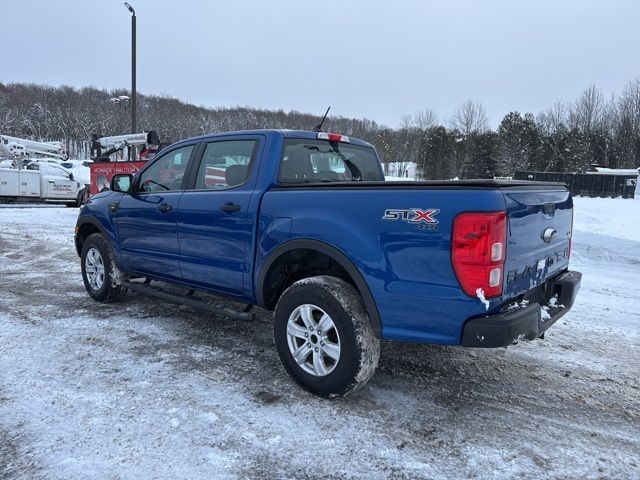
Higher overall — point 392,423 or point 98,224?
point 98,224

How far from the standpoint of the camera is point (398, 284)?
2898 mm

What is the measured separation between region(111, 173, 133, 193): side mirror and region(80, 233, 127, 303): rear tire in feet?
2.15

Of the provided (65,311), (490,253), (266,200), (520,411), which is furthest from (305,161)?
(65,311)

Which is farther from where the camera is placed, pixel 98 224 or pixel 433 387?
pixel 98 224

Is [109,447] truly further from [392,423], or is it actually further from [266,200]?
[266,200]

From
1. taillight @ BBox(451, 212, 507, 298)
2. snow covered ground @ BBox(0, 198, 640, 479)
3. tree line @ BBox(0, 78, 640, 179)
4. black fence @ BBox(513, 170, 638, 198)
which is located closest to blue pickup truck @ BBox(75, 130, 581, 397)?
taillight @ BBox(451, 212, 507, 298)

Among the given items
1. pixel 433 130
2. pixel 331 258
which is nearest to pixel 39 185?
pixel 331 258

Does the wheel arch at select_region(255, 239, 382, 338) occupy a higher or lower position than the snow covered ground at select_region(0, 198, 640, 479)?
higher

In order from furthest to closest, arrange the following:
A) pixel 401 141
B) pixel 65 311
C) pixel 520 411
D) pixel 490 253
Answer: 1. pixel 401 141
2. pixel 65 311
3. pixel 520 411
4. pixel 490 253

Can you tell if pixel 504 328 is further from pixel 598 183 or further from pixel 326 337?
pixel 598 183

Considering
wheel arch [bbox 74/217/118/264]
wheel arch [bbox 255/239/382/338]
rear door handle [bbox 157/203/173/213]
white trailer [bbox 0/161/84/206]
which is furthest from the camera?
white trailer [bbox 0/161/84/206]

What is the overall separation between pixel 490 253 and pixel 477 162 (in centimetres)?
6327

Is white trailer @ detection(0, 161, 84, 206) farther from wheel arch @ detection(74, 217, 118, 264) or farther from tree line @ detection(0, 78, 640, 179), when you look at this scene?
tree line @ detection(0, 78, 640, 179)

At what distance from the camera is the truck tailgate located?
110 inches
